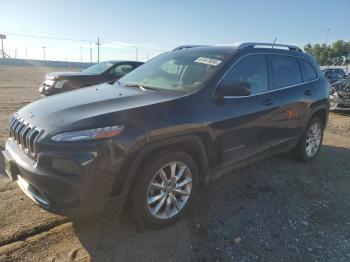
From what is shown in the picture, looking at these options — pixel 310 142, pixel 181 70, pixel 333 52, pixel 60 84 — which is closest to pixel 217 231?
pixel 181 70

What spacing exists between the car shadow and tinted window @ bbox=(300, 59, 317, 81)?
1616 mm

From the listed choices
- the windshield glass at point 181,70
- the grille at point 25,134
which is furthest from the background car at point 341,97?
the grille at point 25,134

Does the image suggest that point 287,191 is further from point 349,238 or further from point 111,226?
point 111,226

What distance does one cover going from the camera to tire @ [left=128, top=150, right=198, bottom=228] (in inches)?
119

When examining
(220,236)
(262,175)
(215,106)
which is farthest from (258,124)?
(220,236)

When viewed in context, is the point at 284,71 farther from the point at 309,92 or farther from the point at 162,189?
the point at 162,189

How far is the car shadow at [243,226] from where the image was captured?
3.04 meters

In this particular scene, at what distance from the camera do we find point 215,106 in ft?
11.5

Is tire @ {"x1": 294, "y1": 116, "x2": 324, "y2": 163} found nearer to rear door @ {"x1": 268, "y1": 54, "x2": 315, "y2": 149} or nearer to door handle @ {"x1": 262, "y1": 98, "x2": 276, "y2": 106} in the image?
rear door @ {"x1": 268, "y1": 54, "x2": 315, "y2": 149}

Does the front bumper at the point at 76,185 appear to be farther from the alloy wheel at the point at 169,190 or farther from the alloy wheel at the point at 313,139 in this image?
the alloy wheel at the point at 313,139

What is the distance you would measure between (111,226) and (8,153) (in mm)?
1264

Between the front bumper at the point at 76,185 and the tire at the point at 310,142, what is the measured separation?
3.61 metres

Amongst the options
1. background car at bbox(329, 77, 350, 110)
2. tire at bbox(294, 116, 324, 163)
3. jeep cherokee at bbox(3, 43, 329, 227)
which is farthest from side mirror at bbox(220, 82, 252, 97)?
background car at bbox(329, 77, 350, 110)

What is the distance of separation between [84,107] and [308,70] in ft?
12.9
